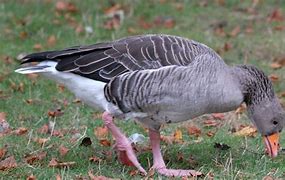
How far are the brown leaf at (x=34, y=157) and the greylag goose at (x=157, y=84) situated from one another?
0.63 metres

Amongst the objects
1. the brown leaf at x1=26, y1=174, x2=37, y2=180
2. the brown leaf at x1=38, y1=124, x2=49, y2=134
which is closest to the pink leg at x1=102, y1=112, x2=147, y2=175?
the brown leaf at x1=26, y1=174, x2=37, y2=180

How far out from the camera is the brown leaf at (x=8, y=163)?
20.4 ft

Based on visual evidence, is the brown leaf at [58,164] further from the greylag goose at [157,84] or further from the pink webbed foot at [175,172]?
the pink webbed foot at [175,172]

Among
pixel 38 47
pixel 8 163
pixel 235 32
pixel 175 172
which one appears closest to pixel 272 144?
pixel 175 172

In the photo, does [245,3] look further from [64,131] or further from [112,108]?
[112,108]

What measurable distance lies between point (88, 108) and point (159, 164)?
2231 millimetres

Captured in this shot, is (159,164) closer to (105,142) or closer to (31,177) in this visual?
(105,142)

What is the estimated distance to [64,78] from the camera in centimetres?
670

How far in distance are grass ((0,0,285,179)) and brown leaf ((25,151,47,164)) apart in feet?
0.19

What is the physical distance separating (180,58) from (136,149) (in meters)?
1.23

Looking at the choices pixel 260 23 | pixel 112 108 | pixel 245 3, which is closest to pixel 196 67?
pixel 112 108

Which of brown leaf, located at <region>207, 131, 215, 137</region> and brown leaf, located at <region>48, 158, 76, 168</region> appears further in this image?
brown leaf, located at <region>207, 131, 215, 137</region>

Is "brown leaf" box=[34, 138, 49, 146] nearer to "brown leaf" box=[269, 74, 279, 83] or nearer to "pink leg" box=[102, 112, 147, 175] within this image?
"pink leg" box=[102, 112, 147, 175]

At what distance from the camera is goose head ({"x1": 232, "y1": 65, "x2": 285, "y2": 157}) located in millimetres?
6656
